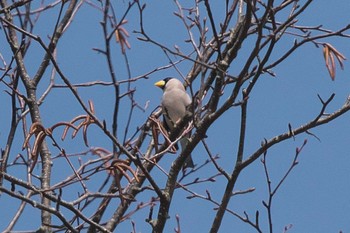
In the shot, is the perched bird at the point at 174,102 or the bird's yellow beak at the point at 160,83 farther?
the bird's yellow beak at the point at 160,83

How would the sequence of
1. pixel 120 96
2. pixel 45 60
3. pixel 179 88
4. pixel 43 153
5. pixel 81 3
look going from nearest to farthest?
pixel 120 96 < pixel 43 153 < pixel 45 60 < pixel 81 3 < pixel 179 88

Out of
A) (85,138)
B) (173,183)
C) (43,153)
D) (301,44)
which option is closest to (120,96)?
(85,138)

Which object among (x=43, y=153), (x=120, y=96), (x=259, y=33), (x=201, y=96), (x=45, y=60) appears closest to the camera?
(x=259, y=33)

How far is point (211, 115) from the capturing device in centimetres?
270

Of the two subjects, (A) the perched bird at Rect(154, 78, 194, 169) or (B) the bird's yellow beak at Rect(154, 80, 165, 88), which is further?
(B) the bird's yellow beak at Rect(154, 80, 165, 88)

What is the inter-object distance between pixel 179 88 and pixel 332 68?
2789 mm

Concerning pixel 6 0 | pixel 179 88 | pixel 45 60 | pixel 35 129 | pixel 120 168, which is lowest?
pixel 120 168

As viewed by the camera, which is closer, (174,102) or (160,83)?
(174,102)

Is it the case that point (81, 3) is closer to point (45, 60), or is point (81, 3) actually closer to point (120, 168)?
point (45, 60)

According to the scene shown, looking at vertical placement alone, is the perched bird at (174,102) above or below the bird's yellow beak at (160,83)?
below

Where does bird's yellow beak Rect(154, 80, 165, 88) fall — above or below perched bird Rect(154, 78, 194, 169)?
above

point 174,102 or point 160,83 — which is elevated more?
point 160,83

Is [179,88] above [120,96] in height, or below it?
above

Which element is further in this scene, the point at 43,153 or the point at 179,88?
the point at 179,88
